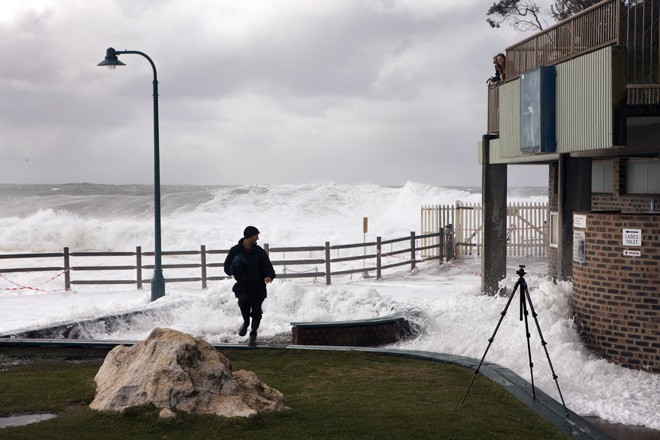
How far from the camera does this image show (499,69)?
18719 millimetres

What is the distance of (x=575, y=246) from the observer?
12.8 m

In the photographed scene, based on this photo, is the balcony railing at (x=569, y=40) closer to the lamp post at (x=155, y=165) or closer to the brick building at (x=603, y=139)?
the brick building at (x=603, y=139)

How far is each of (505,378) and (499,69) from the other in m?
10.8

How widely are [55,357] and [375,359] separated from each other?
13.7 ft

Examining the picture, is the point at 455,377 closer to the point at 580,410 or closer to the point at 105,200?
the point at 580,410

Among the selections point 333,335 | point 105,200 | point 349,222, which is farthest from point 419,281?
point 105,200

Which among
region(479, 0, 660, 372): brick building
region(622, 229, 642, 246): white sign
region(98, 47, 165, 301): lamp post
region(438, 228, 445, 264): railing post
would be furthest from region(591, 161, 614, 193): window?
region(438, 228, 445, 264): railing post

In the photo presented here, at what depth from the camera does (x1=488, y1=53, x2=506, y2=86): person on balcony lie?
18297 millimetres

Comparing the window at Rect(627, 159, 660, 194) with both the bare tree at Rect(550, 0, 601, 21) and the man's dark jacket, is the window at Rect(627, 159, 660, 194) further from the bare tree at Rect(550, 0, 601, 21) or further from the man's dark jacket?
the bare tree at Rect(550, 0, 601, 21)

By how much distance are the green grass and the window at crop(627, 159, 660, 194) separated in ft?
25.6

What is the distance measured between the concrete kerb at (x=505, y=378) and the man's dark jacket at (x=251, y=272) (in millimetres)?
974

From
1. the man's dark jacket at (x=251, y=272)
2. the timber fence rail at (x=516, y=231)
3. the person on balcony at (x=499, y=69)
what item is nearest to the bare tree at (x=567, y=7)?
the timber fence rail at (x=516, y=231)

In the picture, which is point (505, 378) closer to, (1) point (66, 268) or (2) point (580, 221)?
(2) point (580, 221)

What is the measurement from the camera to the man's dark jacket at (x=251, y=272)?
12.2 meters
